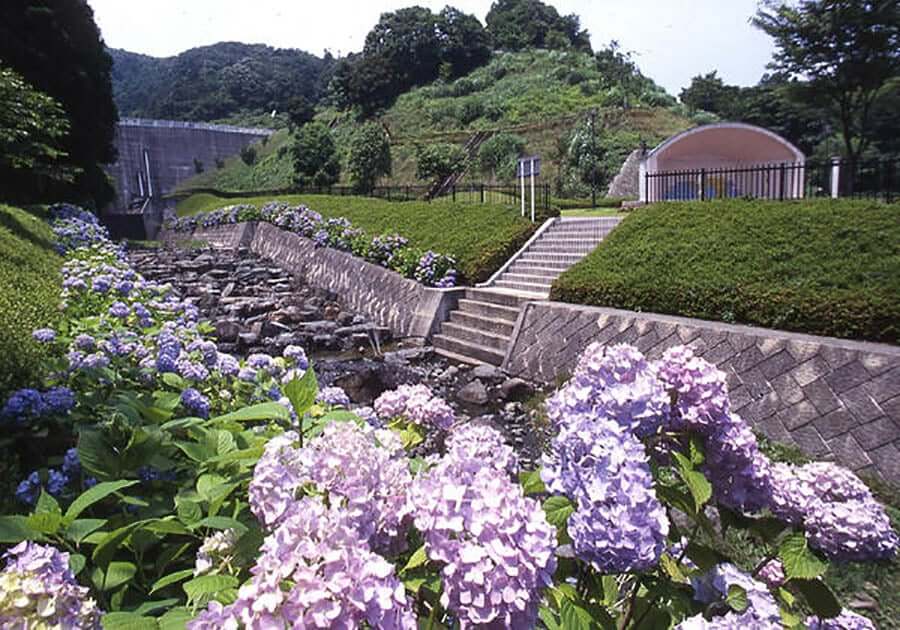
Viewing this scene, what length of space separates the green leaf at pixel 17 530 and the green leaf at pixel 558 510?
1.15 meters

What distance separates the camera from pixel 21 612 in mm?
958

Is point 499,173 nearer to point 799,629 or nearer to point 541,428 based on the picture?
point 541,428

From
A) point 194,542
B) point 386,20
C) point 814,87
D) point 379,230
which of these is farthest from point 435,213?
point 386,20

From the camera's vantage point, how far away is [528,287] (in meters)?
9.84

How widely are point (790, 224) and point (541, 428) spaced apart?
388 centimetres

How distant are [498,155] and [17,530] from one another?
3075 centimetres

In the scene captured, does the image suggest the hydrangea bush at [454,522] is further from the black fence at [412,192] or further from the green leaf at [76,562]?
the black fence at [412,192]

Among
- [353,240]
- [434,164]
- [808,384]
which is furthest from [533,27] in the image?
[808,384]

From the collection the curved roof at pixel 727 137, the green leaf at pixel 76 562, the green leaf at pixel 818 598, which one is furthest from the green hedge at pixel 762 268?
the curved roof at pixel 727 137

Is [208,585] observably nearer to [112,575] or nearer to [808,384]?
[112,575]

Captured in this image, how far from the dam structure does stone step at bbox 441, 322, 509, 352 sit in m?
39.5

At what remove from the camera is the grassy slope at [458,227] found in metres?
10.8

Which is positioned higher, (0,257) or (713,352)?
(0,257)

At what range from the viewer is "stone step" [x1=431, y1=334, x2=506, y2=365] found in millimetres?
8344
